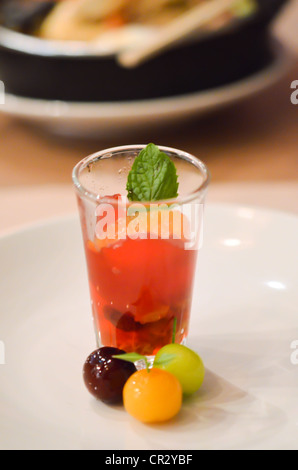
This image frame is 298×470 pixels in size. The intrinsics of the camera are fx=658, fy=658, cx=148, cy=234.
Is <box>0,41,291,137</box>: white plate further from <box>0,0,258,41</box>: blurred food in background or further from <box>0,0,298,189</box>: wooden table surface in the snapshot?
<box>0,0,258,41</box>: blurred food in background

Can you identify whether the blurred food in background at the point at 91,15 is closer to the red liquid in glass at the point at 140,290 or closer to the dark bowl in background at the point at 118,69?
the dark bowl in background at the point at 118,69

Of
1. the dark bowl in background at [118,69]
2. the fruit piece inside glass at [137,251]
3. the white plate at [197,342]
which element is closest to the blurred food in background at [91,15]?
the dark bowl in background at [118,69]

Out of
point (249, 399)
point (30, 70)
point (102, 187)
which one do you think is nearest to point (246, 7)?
point (30, 70)

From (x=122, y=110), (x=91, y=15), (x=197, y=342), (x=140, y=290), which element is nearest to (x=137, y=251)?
(x=140, y=290)

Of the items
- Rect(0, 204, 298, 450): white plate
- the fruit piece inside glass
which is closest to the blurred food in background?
Rect(0, 204, 298, 450): white plate

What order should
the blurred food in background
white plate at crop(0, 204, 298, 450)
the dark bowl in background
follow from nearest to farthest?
white plate at crop(0, 204, 298, 450)
the dark bowl in background
the blurred food in background

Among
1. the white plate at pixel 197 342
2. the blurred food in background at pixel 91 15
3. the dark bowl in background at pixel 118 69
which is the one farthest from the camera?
the blurred food in background at pixel 91 15
